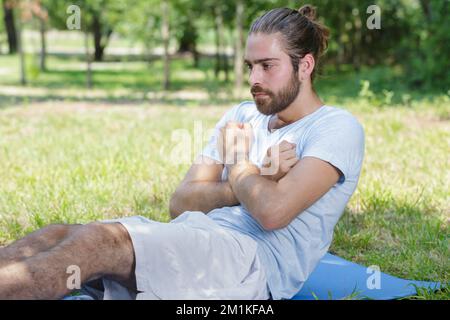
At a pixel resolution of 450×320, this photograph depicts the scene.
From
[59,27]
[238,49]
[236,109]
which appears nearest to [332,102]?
[238,49]

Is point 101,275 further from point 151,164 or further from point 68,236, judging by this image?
point 151,164

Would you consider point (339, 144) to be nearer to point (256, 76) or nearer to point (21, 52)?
point (256, 76)

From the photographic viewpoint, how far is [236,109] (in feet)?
12.1

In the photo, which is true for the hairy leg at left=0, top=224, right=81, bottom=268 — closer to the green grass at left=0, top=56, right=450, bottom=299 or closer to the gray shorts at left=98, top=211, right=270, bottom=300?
the gray shorts at left=98, top=211, right=270, bottom=300

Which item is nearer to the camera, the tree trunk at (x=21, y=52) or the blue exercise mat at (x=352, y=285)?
the blue exercise mat at (x=352, y=285)

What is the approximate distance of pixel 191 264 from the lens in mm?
2895

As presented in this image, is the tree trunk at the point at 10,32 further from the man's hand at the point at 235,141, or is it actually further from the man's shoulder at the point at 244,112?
the man's hand at the point at 235,141

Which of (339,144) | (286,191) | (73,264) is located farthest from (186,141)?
(73,264)

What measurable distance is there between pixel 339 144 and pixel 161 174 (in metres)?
3.36

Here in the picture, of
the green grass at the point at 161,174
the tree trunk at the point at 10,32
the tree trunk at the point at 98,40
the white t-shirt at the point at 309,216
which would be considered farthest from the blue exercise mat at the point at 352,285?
the tree trunk at the point at 10,32

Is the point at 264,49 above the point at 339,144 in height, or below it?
above

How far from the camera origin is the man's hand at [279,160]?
308 centimetres

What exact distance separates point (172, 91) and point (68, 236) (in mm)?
14895

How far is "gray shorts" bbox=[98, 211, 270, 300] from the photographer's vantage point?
280 cm
